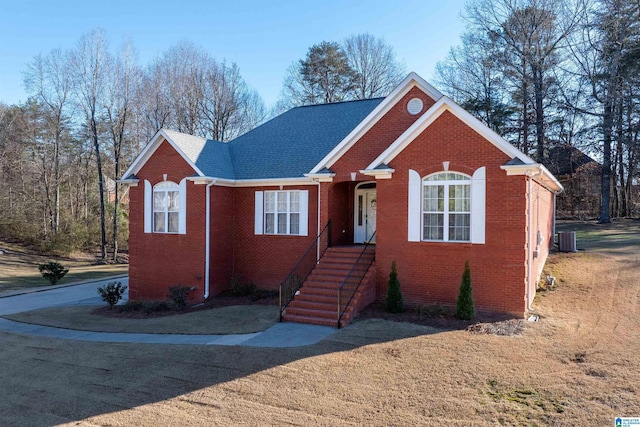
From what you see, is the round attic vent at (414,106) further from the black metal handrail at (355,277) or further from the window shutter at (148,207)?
the window shutter at (148,207)

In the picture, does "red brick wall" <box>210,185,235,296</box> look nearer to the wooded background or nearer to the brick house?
the brick house

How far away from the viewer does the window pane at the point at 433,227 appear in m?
11.7

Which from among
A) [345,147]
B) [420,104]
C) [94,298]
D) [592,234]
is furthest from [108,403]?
[592,234]

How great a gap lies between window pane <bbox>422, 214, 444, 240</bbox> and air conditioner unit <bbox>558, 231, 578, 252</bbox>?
955 cm

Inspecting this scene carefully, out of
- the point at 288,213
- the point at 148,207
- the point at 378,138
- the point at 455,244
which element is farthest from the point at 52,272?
the point at 455,244

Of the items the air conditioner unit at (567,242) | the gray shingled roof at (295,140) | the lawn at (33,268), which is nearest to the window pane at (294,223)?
the gray shingled roof at (295,140)

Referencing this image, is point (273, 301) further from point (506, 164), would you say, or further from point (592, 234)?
point (592, 234)

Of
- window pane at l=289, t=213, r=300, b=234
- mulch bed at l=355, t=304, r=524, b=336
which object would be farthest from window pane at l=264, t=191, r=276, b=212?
mulch bed at l=355, t=304, r=524, b=336

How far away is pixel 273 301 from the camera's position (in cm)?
1430

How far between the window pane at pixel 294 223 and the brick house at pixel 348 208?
0.13ft

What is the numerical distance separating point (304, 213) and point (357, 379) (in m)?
8.69

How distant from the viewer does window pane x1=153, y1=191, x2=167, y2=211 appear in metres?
16.1

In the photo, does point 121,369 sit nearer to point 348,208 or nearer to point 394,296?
point 394,296

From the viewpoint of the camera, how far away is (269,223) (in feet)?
52.7
